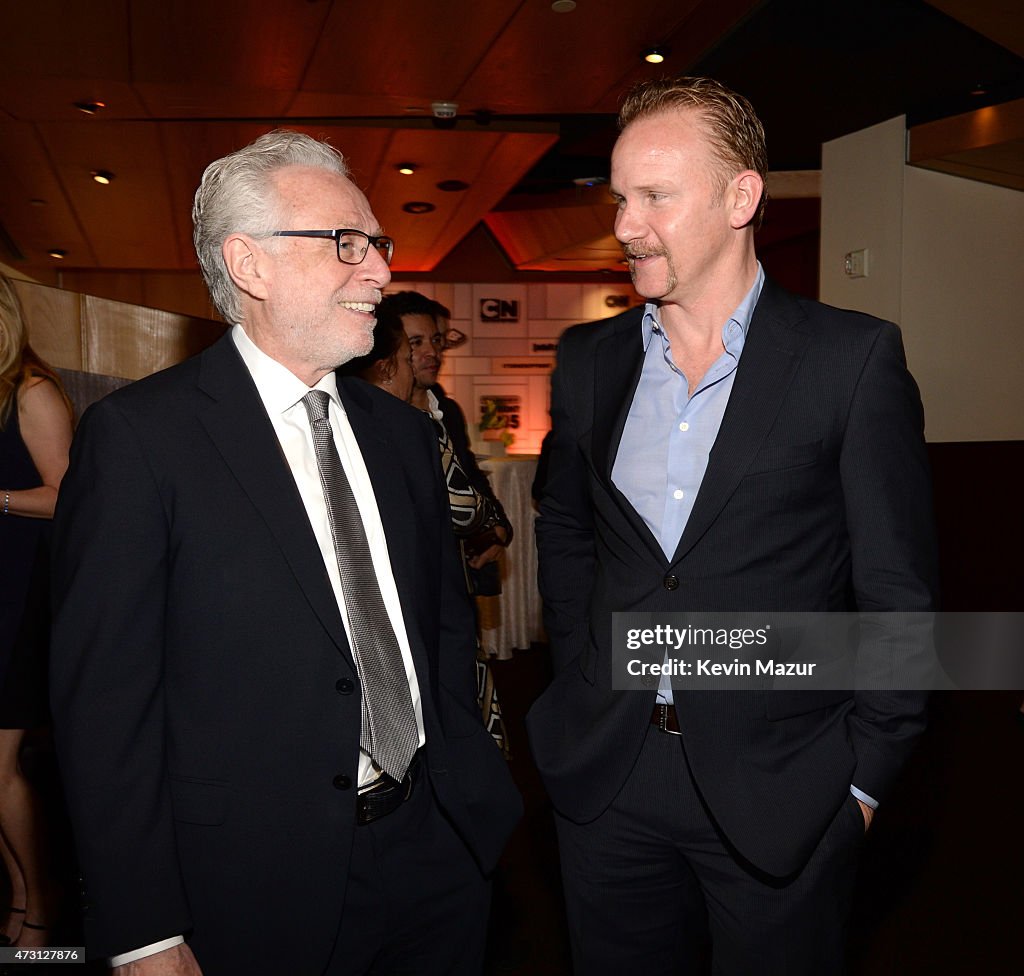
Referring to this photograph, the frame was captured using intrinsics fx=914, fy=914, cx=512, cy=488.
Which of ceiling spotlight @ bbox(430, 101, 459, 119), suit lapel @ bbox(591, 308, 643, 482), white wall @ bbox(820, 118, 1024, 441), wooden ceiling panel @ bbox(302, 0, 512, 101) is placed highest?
ceiling spotlight @ bbox(430, 101, 459, 119)

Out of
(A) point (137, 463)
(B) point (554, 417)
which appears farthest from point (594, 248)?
(A) point (137, 463)

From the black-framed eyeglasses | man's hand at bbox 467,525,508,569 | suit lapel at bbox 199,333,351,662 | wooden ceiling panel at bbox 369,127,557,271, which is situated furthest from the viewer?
wooden ceiling panel at bbox 369,127,557,271

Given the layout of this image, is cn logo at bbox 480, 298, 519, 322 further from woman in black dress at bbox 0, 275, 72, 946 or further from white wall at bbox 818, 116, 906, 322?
woman in black dress at bbox 0, 275, 72, 946

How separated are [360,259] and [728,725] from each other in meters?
0.93

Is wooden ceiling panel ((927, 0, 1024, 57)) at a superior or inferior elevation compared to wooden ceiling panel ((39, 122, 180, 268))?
inferior

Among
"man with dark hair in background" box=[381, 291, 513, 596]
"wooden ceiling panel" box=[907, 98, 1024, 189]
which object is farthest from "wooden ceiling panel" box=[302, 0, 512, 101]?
"wooden ceiling panel" box=[907, 98, 1024, 189]

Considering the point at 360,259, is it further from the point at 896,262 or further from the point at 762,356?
the point at 896,262

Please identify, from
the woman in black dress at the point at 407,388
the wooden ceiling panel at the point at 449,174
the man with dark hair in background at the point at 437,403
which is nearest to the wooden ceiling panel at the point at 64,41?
the wooden ceiling panel at the point at 449,174

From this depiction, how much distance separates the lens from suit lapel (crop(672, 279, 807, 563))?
56.2 inches

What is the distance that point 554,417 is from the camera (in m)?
1.78

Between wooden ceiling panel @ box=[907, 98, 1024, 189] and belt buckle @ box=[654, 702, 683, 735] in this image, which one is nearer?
belt buckle @ box=[654, 702, 683, 735]

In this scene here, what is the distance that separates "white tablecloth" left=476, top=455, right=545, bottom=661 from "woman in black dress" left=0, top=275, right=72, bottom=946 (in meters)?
3.70

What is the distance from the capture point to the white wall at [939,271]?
605 cm

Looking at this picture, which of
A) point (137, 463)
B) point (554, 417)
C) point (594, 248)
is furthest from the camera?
point (594, 248)
